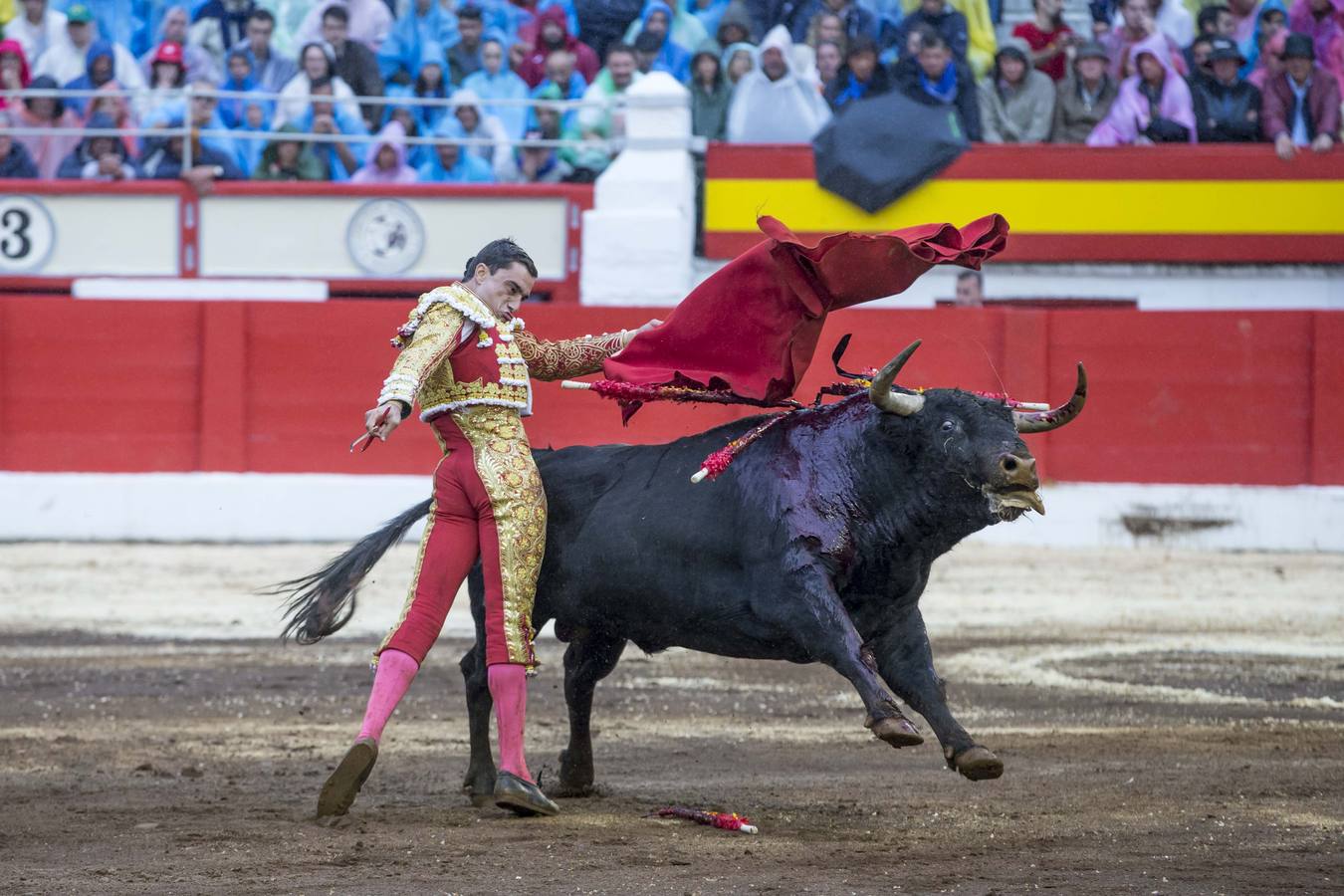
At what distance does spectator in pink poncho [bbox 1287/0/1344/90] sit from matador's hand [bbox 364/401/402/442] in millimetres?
7958

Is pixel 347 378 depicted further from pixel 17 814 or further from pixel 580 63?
pixel 17 814

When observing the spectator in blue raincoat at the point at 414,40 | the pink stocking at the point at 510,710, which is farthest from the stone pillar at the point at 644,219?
the pink stocking at the point at 510,710

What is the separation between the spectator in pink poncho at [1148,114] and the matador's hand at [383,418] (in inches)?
298

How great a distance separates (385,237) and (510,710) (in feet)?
22.9

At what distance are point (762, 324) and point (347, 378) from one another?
6.19 meters

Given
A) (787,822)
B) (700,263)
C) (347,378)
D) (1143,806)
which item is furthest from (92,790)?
(700,263)

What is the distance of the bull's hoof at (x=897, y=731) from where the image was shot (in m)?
3.79

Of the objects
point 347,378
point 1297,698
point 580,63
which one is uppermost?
point 580,63

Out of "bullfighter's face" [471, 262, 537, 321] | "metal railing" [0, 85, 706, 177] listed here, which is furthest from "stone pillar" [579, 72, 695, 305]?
"bullfighter's face" [471, 262, 537, 321]

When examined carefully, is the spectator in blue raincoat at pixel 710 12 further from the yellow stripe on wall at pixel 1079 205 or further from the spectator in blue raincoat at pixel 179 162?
the spectator in blue raincoat at pixel 179 162

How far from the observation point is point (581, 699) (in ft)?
15.4

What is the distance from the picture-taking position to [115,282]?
36.4ft

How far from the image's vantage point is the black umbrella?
10.5m

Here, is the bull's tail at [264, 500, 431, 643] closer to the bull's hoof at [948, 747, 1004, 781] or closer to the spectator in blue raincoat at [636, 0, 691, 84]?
the bull's hoof at [948, 747, 1004, 781]
